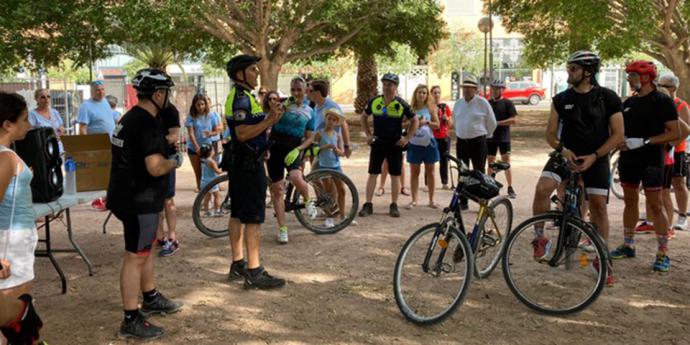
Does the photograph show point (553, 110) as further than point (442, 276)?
Yes

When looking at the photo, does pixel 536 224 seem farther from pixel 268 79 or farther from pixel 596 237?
pixel 268 79

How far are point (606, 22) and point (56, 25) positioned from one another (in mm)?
14586

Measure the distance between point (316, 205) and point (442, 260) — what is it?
2809mm

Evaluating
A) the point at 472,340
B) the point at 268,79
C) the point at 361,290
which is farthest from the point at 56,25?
the point at 472,340

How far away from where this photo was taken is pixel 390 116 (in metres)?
8.13


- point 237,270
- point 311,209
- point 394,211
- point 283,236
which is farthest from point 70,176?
point 394,211

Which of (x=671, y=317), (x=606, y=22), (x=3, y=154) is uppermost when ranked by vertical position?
(x=606, y=22)

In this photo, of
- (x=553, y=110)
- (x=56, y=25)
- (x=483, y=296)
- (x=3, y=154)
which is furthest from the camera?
(x=56, y=25)

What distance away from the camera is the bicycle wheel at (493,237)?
526cm

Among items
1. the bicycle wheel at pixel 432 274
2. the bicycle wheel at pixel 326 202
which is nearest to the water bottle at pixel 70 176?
the bicycle wheel at pixel 326 202

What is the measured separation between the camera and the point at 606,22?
56.0 ft

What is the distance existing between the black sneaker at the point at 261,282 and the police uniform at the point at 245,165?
0.45 meters

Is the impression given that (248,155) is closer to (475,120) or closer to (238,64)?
(238,64)

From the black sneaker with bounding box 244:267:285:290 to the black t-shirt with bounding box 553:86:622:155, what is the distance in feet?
8.72
